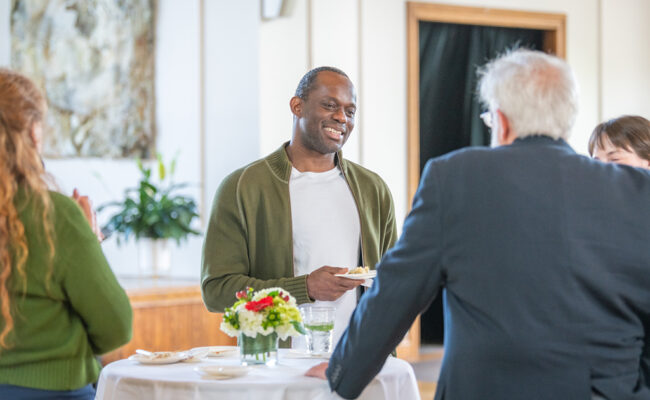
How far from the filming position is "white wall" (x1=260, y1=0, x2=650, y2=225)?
656 centimetres

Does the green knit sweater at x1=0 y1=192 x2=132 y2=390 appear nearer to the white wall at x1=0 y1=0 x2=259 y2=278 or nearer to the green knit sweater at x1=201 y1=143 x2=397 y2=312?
the green knit sweater at x1=201 y1=143 x2=397 y2=312

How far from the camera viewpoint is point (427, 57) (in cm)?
759

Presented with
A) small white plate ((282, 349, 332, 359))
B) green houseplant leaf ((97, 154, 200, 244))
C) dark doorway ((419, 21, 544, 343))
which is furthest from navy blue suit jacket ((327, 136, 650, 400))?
dark doorway ((419, 21, 544, 343))

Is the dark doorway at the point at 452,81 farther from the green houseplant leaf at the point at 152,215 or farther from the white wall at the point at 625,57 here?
the green houseplant leaf at the point at 152,215

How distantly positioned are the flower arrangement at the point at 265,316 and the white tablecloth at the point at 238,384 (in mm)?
117

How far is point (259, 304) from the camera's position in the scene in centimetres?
260

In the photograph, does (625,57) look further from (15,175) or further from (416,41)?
(15,175)

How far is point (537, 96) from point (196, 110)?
16.8ft

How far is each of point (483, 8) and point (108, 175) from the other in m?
3.47

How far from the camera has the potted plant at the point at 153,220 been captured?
613 centimetres

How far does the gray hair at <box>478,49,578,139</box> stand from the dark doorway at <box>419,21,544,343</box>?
5.75 m


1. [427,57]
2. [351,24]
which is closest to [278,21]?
[351,24]

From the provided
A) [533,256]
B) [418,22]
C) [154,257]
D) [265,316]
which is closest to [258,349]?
[265,316]

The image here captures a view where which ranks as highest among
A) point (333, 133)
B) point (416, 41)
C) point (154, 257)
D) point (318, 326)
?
point (416, 41)
